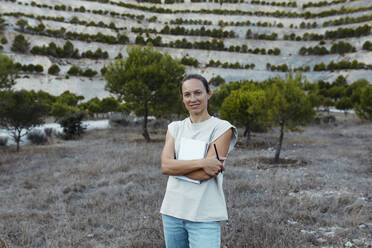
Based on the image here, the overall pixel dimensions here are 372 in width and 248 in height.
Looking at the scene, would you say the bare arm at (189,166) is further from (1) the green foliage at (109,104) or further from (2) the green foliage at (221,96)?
(1) the green foliage at (109,104)

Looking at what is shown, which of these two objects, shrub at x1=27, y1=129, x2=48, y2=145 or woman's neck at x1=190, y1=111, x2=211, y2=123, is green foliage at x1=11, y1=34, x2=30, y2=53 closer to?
shrub at x1=27, y1=129, x2=48, y2=145

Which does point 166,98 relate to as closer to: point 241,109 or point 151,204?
point 241,109

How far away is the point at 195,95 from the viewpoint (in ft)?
7.55

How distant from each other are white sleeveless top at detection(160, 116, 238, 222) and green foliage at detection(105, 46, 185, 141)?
1792cm

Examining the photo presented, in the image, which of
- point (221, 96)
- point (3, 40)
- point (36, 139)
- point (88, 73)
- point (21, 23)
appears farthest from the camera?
point (21, 23)

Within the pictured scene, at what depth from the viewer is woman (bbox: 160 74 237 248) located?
6.95 ft

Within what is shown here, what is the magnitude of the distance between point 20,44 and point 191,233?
61.5 m

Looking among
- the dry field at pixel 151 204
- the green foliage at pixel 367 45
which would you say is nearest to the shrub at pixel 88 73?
the dry field at pixel 151 204

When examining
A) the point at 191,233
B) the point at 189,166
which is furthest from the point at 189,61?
the point at 191,233

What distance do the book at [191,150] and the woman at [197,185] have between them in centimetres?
5

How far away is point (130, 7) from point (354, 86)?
234 ft

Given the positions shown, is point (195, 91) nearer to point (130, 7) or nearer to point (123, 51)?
point (123, 51)

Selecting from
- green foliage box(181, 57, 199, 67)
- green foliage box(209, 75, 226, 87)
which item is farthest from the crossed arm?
green foliage box(181, 57, 199, 67)

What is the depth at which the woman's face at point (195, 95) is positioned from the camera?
230 centimetres
